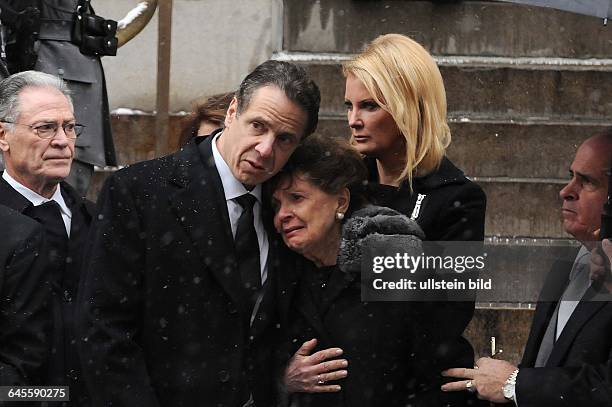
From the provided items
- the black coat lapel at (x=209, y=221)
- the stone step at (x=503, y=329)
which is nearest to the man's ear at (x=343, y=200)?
the black coat lapel at (x=209, y=221)

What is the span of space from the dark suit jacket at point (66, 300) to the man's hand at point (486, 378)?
1189 millimetres

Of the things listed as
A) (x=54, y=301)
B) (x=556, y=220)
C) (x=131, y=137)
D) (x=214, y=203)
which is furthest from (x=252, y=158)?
(x=131, y=137)

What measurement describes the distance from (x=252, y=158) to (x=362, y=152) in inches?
22.3

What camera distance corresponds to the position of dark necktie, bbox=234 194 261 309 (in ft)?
13.1

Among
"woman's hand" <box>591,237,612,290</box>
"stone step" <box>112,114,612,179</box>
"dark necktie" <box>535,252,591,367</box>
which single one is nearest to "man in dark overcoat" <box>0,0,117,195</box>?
"stone step" <box>112,114,612,179</box>

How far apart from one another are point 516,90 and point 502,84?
0.28ft

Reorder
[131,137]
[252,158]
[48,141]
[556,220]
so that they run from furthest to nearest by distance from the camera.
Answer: [131,137], [556,220], [48,141], [252,158]

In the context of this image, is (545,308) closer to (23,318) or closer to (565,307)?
(565,307)

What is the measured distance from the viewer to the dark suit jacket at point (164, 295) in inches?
152

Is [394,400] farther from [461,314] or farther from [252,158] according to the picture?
[252,158]

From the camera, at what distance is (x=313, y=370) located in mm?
4062

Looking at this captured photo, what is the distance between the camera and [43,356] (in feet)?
13.5

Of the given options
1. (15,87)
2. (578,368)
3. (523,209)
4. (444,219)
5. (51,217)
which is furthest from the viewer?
(523,209)

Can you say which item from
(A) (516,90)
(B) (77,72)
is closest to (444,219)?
(B) (77,72)
